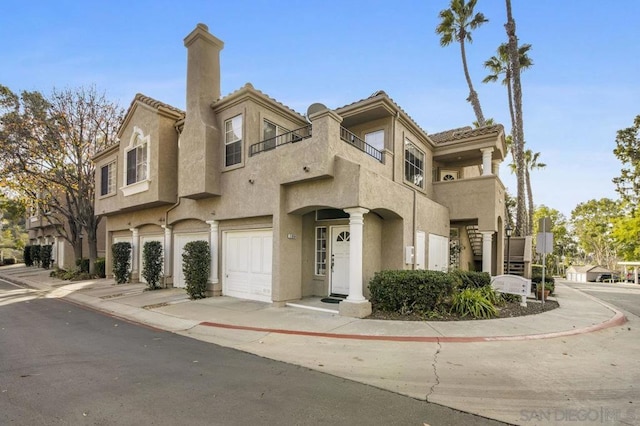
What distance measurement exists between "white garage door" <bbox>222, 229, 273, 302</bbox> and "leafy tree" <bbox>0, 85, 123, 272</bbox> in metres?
13.4

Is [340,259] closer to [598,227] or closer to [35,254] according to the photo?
[35,254]

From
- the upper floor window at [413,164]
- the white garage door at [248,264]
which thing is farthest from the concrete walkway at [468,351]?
the upper floor window at [413,164]

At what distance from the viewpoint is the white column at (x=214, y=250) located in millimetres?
12695

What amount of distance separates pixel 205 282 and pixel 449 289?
8.17 meters

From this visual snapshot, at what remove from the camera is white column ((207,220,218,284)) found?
12695mm

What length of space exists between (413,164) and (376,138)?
2189mm

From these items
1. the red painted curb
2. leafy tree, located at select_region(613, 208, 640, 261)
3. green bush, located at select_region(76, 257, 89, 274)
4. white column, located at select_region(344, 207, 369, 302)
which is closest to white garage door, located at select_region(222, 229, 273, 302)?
the red painted curb

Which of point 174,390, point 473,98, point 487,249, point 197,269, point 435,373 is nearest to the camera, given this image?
point 174,390

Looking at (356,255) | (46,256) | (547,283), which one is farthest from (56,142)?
(547,283)

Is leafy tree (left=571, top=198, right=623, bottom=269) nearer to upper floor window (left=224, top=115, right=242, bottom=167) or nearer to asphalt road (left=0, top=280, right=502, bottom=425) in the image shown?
upper floor window (left=224, top=115, right=242, bottom=167)

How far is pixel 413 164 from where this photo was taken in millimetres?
14062

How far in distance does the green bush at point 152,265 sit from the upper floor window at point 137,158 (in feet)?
10.4

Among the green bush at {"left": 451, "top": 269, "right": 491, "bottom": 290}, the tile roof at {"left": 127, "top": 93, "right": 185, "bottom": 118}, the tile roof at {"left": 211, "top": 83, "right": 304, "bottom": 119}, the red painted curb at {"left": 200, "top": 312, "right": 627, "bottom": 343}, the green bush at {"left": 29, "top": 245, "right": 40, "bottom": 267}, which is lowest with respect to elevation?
the green bush at {"left": 29, "top": 245, "right": 40, "bottom": 267}

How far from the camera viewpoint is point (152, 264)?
14.5 m
